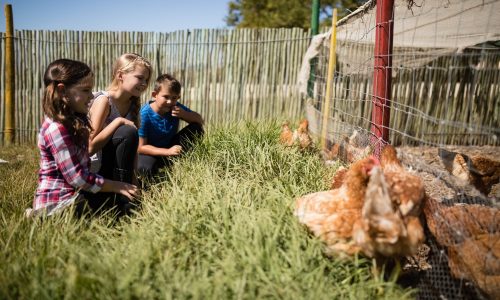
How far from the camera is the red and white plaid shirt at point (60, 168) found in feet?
7.52

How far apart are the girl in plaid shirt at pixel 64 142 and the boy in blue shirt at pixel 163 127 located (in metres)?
1.07

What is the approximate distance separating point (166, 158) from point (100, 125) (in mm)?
849

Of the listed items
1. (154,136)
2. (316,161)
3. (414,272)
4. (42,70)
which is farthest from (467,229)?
(42,70)

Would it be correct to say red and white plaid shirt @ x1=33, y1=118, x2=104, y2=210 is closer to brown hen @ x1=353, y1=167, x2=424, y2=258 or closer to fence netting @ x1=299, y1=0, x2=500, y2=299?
brown hen @ x1=353, y1=167, x2=424, y2=258

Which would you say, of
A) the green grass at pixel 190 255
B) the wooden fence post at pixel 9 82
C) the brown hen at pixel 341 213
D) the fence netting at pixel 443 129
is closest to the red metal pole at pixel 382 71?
the fence netting at pixel 443 129

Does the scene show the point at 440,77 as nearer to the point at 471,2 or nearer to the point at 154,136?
the point at 471,2

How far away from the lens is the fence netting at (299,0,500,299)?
191 cm

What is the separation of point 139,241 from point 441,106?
5.96 meters

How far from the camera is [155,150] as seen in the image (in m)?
3.56

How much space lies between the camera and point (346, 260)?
6.16 ft

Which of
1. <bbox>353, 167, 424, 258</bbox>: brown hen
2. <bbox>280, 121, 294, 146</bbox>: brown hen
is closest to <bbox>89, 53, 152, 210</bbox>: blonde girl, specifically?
<bbox>280, 121, 294, 146</bbox>: brown hen

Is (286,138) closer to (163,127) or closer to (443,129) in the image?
(163,127)

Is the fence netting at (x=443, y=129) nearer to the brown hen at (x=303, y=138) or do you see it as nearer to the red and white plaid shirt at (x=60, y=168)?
the brown hen at (x=303, y=138)

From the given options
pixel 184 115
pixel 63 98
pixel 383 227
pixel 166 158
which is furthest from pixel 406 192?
pixel 184 115
